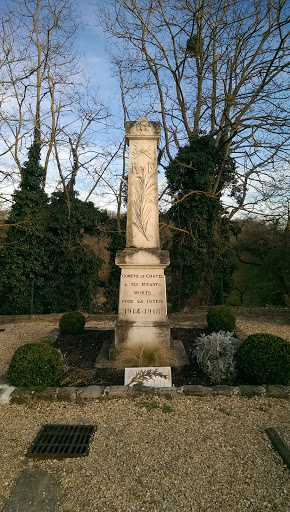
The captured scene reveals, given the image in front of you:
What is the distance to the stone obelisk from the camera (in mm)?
5031

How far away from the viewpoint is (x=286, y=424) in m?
3.26

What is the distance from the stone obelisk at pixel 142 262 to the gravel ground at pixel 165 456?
1.36 meters

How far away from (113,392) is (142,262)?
79.4 inches

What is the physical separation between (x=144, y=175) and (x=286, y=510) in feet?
14.7

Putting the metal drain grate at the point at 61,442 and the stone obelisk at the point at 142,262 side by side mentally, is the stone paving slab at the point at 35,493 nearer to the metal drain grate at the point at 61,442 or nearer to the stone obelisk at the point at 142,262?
the metal drain grate at the point at 61,442

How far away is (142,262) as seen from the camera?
507cm

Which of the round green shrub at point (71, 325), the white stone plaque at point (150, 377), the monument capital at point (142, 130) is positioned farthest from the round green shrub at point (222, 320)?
the monument capital at point (142, 130)

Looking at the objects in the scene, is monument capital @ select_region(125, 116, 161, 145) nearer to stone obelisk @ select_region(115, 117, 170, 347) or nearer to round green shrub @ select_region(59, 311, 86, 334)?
stone obelisk @ select_region(115, 117, 170, 347)

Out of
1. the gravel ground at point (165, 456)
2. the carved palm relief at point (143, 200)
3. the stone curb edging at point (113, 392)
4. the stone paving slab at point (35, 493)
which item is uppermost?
the carved palm relief at point (143, 200)

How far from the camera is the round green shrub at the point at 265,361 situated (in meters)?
4.06

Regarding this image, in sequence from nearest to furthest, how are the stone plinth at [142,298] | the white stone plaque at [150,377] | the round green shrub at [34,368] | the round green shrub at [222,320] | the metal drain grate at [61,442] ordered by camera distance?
1. the metal drain grate at [61,442]
2. the round green shrub at [34,368]
3. the white stone plaque at [150,377]
4. the stone plinth at [142,298]
5. the round green shrub at [222,320]

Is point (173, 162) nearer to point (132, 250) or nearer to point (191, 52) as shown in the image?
point (191, 52)

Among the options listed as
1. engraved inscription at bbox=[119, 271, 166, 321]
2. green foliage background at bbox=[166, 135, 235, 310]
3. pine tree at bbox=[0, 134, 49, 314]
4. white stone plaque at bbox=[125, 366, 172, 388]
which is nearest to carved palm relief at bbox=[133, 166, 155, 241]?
engraved inscription at bbox=[119, 271, 166, 321]

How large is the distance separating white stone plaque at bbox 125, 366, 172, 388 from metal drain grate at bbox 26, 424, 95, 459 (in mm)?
1089
